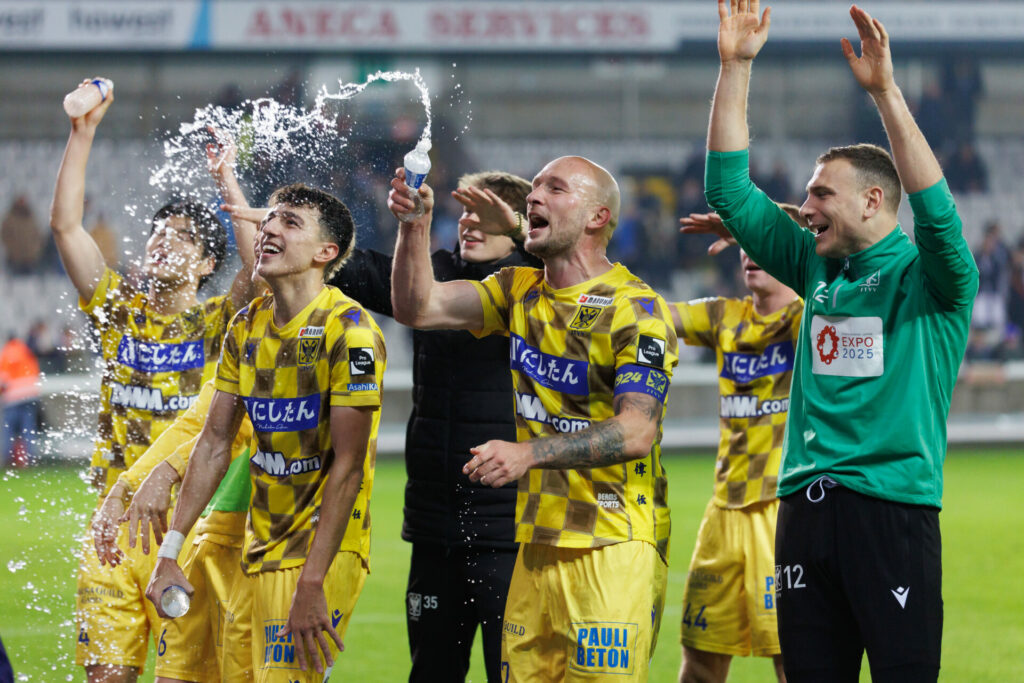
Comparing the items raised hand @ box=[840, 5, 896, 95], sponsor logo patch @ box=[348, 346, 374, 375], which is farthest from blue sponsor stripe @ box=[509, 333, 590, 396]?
raised hand @ box=[840, 5, 896, 95]

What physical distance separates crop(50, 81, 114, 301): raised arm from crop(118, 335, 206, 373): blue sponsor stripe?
Answer: 0.31 m

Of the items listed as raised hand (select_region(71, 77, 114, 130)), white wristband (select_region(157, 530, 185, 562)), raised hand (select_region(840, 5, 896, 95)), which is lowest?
white wristband (select_region(157, 530, 185, 562))

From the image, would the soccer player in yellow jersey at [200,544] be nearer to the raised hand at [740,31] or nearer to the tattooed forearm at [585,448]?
the tattooed forearm at [585,448]

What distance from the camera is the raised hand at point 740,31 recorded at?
388cm

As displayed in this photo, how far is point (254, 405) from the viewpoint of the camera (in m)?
4.11

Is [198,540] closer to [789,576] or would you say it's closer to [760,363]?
[789,576]

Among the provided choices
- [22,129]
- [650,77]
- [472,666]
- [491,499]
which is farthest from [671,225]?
[491,499]

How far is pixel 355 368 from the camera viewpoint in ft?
13.0

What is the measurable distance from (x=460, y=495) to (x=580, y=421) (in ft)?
4.26

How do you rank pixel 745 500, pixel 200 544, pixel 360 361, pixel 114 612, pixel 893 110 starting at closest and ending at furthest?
pixel 893 110
pixel 360 361
pixel 200 544
pixel 114 612
pixel 745 500

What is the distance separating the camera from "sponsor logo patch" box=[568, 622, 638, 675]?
12.0 ft

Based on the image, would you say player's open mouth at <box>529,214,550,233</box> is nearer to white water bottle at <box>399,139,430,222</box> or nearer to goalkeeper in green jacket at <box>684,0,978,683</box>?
white water bottle at <box>399,139,430,222</box>

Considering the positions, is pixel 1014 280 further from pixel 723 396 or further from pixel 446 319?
pixel 446 319

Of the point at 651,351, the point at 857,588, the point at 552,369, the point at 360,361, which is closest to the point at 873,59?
the point at 651,351
